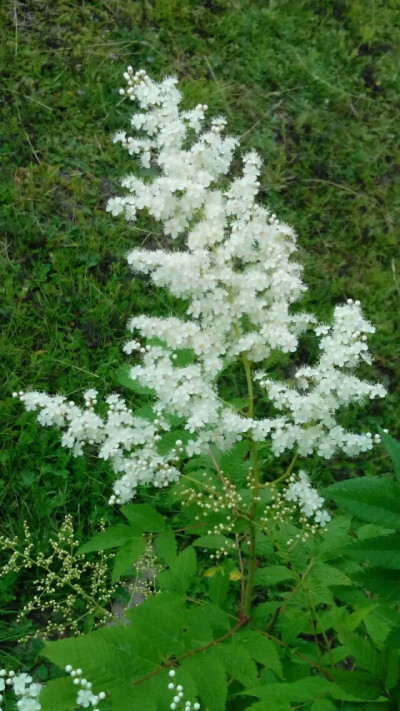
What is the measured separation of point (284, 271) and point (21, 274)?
2.30m

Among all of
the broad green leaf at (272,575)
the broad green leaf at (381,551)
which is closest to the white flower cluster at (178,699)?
the broad green leaf at (272,575)

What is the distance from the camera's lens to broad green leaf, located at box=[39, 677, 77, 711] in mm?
1963

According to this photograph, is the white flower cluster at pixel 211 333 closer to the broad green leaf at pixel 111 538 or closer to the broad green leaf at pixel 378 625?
the broad green leaf at pixel 111 538

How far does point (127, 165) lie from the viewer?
177 inches

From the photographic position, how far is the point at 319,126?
484 cm

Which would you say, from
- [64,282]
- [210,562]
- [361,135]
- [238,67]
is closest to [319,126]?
[361,135]

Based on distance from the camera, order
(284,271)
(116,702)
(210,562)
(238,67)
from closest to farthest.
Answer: (116,702)
(284,271)
(210,562)
(238,67)

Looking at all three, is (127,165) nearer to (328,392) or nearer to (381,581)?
(328,392)

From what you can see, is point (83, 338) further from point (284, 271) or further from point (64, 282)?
point (284, 271)

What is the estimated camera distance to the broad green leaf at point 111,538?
2.36 metres

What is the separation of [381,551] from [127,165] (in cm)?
346

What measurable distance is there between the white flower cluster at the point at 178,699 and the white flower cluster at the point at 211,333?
0.67 m

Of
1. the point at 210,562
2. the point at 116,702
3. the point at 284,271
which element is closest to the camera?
the point at 116,702

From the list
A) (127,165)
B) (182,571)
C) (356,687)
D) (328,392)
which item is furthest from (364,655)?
(127,165)
